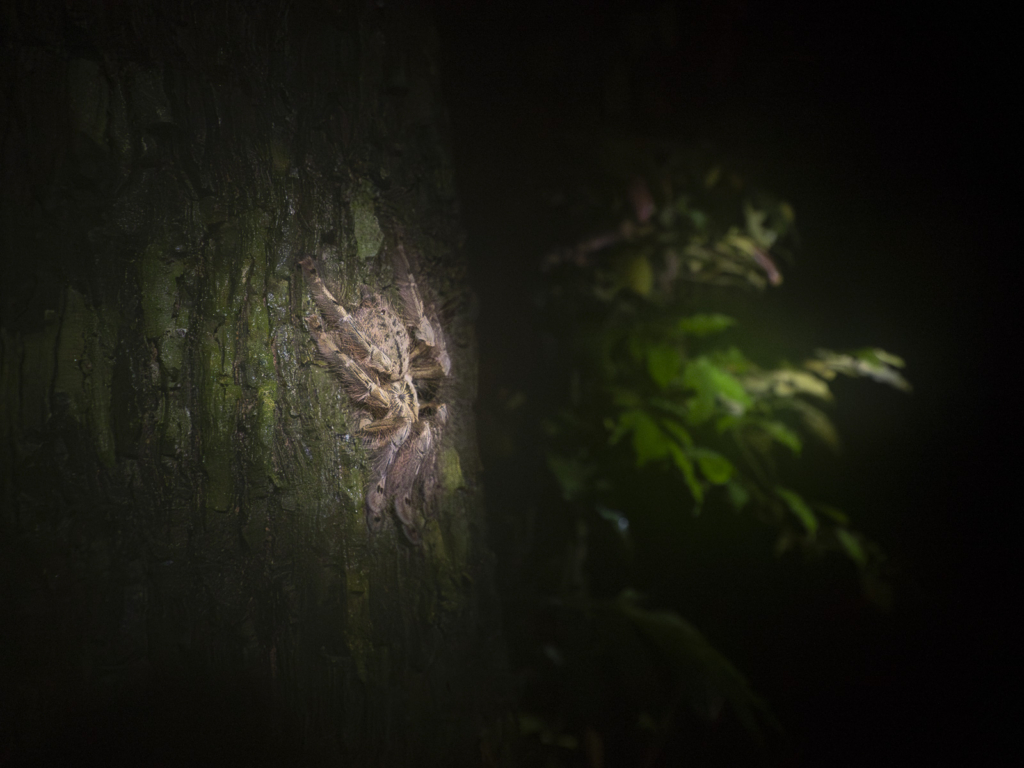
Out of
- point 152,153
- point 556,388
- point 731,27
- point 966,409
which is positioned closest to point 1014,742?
point 966,409

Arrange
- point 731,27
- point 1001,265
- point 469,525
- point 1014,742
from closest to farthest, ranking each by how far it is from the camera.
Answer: point 469,525 < point 731,27 < point 1014,742 < point 1001,265

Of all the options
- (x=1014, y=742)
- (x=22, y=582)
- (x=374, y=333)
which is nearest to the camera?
(x=22, y=582)

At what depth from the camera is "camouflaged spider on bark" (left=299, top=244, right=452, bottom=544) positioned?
1.84 feet

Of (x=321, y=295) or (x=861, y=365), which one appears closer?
(x=321, y=295)

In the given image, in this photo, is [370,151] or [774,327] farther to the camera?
[774,327]

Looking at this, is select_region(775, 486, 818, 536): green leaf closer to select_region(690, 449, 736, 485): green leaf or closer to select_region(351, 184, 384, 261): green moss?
select_region(690, 449, 736, 485): green leaf

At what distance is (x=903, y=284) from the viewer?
1863mm

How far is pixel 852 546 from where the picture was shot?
4.67 feet

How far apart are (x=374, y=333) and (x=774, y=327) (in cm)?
153

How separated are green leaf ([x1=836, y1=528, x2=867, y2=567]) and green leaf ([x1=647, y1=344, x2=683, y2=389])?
68 cm

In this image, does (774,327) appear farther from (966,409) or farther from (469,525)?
(469,525)

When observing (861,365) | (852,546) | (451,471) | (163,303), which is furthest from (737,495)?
(163,303)

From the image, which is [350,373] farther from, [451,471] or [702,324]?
[702,324]

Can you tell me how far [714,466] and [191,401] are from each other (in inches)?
41.2
